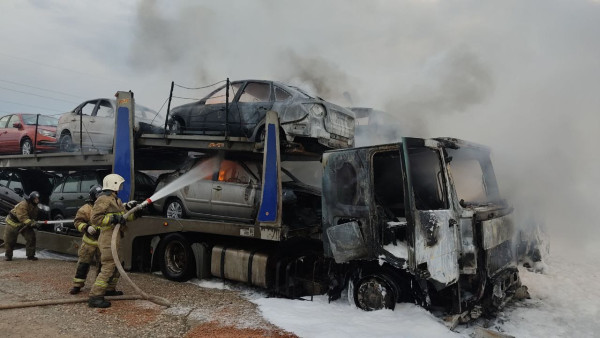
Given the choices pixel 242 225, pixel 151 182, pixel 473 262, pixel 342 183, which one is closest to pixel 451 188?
pixel 473 262

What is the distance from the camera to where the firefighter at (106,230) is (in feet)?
17.9

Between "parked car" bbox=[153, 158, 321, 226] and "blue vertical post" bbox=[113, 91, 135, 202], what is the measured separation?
711 mm

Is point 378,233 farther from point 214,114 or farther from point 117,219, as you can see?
point 214,114

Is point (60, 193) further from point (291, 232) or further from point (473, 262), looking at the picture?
point (473, 262)

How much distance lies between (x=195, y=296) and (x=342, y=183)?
2755 mm

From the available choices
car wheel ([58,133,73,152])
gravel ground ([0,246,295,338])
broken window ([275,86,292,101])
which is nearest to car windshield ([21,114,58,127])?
car wheel ([58,133,73,152])

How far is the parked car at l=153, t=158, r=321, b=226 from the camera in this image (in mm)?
6344

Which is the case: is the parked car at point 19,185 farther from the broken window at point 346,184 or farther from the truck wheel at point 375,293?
the truck wheel at point 375,293

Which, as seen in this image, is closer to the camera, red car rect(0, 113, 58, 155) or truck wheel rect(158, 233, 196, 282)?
truck wheel rect(158, 233, 196, 282)

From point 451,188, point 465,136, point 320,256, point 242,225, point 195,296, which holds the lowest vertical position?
point 195,296

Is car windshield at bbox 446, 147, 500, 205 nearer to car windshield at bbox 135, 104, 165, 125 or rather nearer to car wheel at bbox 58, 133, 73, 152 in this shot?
car windshield at bbox 135, 104, 165, 125

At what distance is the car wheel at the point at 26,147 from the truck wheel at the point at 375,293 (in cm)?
913

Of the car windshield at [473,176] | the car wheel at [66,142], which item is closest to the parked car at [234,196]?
the car windshield at [473,176]

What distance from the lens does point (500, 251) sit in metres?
4.85
